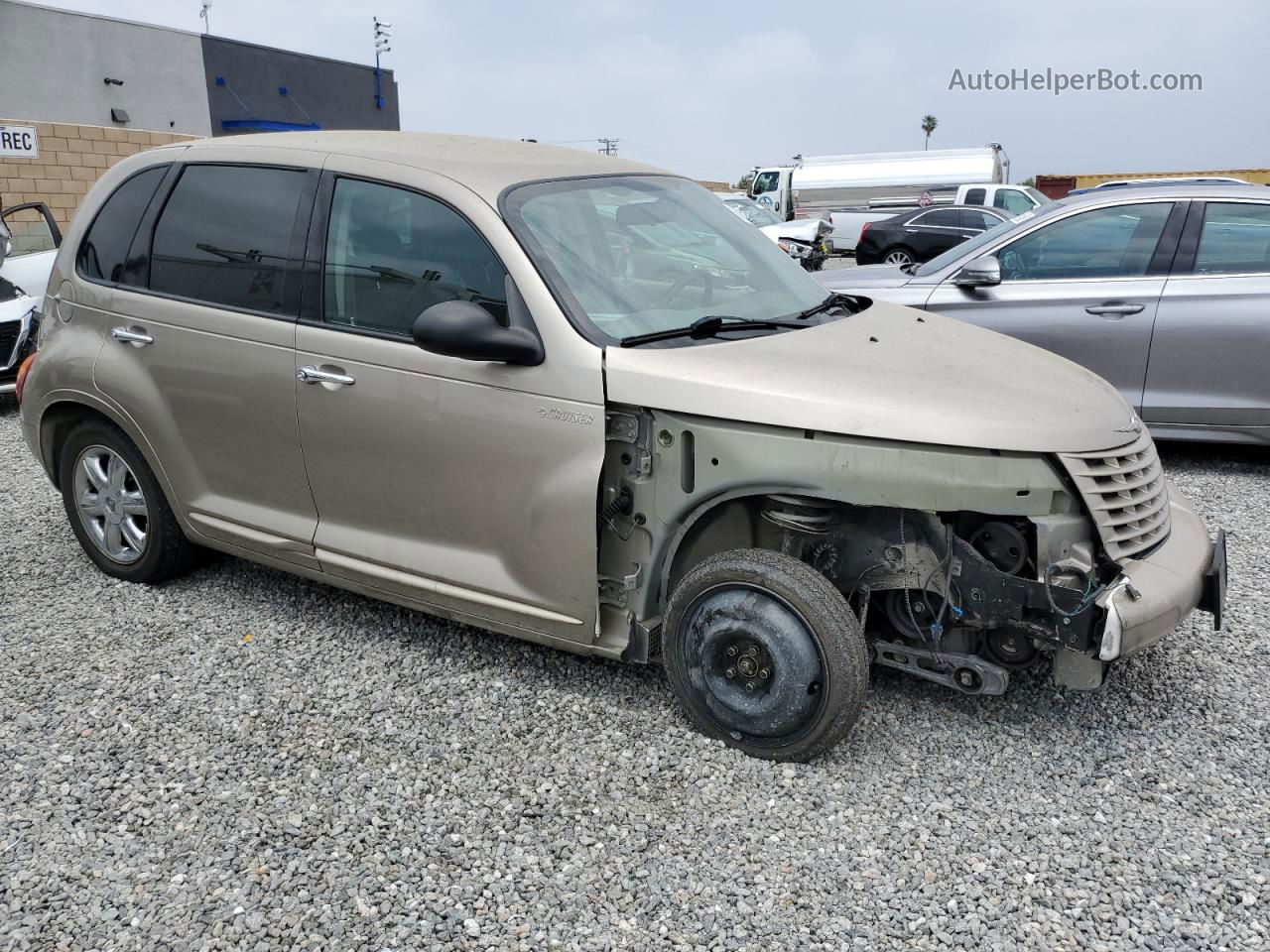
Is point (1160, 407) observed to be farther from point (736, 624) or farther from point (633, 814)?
point (633, 814)

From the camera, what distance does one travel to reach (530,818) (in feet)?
9.98

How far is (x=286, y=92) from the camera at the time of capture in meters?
31.8

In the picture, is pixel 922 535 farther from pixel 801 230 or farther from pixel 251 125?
pixel 251 125

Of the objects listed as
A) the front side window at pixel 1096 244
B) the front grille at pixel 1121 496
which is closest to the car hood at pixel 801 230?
the front side window at pixel 1096 244

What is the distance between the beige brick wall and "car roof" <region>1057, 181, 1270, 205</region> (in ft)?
46.7

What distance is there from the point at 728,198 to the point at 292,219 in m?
18.2

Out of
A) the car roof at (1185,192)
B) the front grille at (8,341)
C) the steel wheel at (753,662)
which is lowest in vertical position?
the steel wheel at (753,662)

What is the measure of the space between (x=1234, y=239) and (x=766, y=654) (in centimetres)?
476

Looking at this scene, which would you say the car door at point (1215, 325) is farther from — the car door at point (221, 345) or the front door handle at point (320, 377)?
the car door at point (221, 345)

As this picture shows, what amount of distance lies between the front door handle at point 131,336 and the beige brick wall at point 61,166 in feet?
44.3

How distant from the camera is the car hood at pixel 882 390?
294cm

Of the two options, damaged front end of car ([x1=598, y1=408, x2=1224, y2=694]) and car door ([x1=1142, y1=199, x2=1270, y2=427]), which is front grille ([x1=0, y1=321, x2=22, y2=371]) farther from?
car door ([x1=1142, y1=199, x2=1270, y2=427])

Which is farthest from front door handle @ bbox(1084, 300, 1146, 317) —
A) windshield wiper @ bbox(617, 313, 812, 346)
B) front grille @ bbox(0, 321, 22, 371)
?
front grille @ bbox(0, 321, 22, 371)

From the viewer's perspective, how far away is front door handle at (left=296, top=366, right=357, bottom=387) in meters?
3.64
